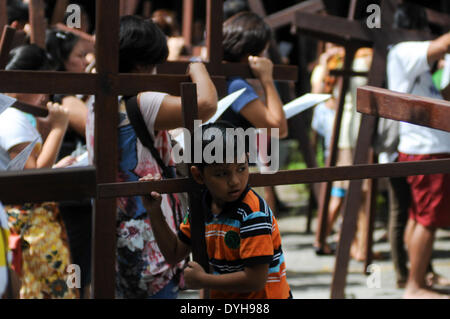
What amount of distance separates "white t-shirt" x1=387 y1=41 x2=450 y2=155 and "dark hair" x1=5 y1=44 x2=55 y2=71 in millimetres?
1727

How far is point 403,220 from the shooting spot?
3967 mm

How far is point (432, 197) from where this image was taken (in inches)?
135

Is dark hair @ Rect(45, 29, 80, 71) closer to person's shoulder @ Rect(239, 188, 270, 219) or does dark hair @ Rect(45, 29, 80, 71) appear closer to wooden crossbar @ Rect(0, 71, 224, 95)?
wooden crossbar @ Rect(0, 71, 224, 95)

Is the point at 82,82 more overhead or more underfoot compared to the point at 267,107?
more overhead

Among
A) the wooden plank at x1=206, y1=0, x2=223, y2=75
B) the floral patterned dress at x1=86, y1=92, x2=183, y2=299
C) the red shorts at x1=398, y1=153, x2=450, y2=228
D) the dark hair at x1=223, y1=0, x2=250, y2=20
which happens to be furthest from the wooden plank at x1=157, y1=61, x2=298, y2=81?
the dark hair at x1=223, y1=0, x2=250, y2=20

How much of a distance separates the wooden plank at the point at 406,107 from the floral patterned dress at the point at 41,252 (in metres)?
1.41

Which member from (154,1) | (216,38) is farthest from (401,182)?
(154,1)

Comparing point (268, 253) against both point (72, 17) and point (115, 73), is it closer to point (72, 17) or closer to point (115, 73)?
point (115, 73)

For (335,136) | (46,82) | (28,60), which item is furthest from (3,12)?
(335,136)

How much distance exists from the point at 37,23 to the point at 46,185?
2.25 metres

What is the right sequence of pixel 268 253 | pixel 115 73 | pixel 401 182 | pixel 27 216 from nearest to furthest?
pixel 268 253 → pixel 115 73 → pixel 27 216 → pixel 401 182

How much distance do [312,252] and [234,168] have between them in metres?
3.21

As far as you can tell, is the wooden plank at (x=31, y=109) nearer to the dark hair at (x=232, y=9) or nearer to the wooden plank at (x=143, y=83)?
the wooden plank at (x=143, y=83)

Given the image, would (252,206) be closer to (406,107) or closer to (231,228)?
(231,228)
